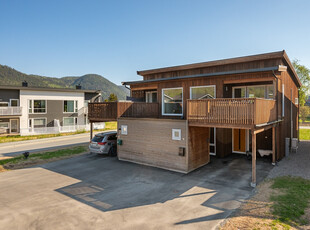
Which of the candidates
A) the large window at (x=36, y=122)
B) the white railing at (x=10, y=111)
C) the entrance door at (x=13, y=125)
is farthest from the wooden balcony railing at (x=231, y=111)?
the entrance door at (x=13, y=125)

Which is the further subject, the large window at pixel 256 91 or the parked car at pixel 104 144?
the parked car at pixel 104 144

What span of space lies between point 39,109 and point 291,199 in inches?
1217

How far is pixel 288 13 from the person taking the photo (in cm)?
1398

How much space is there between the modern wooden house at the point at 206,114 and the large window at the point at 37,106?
61.8 ft

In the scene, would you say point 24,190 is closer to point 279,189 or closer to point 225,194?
point 225,194

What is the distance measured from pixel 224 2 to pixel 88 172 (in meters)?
14.5

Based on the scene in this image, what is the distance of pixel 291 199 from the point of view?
21.0 feet

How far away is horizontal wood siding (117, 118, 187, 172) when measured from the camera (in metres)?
9.97

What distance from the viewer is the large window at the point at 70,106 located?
3111 centimetres

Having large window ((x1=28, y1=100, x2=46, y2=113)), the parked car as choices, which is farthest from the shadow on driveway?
large window ((x1=28, y1=100, x2=46, y2=113))

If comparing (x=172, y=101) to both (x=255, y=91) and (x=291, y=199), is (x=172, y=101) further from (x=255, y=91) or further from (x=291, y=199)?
(x=291, y=199)

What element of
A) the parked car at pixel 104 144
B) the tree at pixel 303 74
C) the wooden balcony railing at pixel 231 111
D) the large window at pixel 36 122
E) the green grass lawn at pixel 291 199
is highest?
the tree at pixel 303 74

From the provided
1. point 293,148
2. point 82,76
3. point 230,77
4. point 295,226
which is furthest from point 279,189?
point 82,76

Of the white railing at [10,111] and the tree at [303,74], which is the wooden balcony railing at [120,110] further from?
the tree at [303,74]
